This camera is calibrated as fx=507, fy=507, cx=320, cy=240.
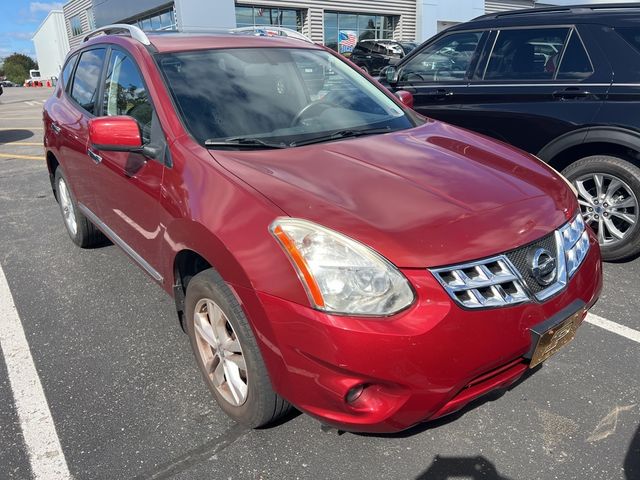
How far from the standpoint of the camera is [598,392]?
2.53 meters

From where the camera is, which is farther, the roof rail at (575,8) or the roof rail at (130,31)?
the roof rail at (575,8)

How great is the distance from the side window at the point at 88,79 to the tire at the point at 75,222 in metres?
0.77

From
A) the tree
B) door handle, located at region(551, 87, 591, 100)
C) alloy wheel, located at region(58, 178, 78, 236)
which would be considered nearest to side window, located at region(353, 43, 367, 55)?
door handle, located at region(551, 87, 591, 100)

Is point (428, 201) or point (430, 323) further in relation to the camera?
point (428, 201)

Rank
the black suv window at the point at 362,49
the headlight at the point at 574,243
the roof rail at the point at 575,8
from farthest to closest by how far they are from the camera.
Answer: the black suv window at the point at 362,49
the roof rail at the point at 575,8
the headlight at the point at 574,243

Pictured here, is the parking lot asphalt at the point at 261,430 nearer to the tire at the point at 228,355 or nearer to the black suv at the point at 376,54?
the tire at the point at 228,355

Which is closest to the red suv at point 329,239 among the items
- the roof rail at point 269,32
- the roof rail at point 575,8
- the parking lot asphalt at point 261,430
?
the parking lot asphalt at point 261,430

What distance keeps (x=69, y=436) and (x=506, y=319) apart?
1972 millimetres

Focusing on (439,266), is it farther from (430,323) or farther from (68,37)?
(68,37)

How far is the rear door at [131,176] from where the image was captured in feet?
8.48

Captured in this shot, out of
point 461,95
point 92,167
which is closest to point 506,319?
point 92,167

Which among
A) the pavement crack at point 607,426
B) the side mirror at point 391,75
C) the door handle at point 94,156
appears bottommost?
the pavement crack at point 607,426

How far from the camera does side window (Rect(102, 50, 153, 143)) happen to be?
2.76m

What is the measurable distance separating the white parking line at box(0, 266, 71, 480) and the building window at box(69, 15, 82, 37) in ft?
137
